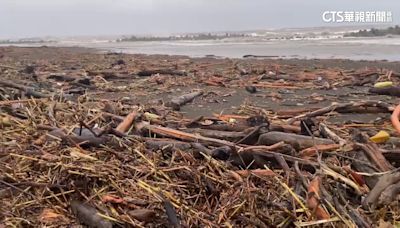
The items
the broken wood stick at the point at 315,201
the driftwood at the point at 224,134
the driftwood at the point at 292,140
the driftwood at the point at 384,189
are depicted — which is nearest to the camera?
the broken wood stick at the point at 315,201

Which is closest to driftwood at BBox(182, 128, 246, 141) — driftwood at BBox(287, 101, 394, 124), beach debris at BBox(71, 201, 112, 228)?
driftwood at BBox(287, 101, 394, 124)

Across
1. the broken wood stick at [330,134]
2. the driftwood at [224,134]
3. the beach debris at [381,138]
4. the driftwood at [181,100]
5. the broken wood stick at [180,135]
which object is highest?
the broken wood stick at [180,135]

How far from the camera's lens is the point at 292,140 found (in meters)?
3.89

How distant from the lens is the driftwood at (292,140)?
12.7 ft

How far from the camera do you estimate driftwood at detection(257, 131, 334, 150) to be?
12.7ft

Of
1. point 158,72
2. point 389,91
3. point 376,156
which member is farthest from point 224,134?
point 158,72

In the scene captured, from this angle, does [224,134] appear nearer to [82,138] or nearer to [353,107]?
[82,138]

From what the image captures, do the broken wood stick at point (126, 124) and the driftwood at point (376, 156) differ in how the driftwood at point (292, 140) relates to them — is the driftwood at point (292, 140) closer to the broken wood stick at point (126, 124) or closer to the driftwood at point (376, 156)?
the driftwood at point (376, 156)

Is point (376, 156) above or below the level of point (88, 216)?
above

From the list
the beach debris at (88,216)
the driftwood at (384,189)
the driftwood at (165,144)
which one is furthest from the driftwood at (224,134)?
the beach debris at (88,216)

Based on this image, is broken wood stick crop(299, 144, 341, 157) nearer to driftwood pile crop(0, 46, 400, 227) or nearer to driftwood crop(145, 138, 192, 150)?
driftwood pile crop(0, 46, 400, 227)

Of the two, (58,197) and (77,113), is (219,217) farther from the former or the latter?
(77,113)

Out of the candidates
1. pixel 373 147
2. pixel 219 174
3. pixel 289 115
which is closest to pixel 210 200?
pixel 219 174

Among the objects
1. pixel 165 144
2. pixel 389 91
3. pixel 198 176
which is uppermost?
pixel 165 144
